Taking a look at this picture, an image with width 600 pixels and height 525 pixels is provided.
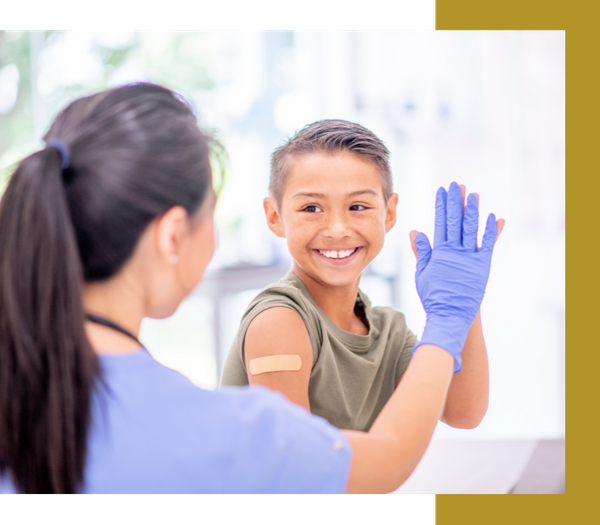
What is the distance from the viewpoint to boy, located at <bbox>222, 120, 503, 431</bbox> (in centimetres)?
105

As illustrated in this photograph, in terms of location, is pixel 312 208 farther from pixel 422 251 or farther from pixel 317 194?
pixel 422 251

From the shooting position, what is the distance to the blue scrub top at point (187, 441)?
670mm

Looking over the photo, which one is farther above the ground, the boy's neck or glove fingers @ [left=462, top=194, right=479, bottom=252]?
glove fingers @ [left=462, top=194, right=479, bottom=252]

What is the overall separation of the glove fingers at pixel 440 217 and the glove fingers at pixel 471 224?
40 millimetres

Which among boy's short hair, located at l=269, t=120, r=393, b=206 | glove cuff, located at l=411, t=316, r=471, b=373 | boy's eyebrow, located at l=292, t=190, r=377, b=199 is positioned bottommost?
glove cuff, located at l=411, t=316, r=471, b=373

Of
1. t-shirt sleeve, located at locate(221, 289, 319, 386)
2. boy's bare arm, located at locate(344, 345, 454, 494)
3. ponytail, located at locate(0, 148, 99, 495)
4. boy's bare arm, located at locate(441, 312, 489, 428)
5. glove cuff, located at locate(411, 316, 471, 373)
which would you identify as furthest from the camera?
boy's bare arm, located at locate(441, 312, 489, 428)

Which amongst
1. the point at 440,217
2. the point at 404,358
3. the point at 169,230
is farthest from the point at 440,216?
the point at 169,230

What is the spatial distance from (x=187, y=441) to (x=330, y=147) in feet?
2.21

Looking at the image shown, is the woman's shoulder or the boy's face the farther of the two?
the boy's face

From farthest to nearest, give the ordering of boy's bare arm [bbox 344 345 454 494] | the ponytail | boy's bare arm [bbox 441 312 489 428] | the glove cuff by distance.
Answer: boy's bare arm [bbox 441 312 489 428] → the glove cuff → boy's bare arm [bbox 344 345 454 494] → the ponytail

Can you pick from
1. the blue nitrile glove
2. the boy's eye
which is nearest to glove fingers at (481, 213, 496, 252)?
the blue nitrile glove

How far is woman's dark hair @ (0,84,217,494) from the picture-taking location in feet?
2.19

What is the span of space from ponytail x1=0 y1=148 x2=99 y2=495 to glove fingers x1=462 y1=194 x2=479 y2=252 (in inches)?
28.5

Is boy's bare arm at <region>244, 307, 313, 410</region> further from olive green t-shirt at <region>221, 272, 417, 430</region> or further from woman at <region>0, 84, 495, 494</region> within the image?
woman at <region>0, 84, 495, 494</region>
